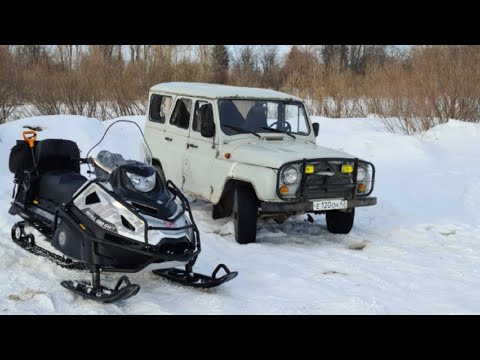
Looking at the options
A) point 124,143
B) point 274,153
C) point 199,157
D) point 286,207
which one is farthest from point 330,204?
point 124,143

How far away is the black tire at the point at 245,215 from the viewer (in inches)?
291

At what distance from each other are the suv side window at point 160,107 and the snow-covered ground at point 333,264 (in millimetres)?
1483

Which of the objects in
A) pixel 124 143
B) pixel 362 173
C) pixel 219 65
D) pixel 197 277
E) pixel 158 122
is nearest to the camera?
pixel 197 277

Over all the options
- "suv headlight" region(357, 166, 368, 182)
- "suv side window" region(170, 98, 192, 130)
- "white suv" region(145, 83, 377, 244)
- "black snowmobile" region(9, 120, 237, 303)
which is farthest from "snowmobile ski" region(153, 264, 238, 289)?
"suv side window" region(170, 98, 192, 130)

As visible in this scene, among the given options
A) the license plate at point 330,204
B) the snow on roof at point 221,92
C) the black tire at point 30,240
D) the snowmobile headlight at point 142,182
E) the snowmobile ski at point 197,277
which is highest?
the snow on roof at point 221,92

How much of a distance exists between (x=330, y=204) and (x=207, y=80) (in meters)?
17.0

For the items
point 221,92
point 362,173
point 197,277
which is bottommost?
point 197,277

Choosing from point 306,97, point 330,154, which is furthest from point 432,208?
point 306,97

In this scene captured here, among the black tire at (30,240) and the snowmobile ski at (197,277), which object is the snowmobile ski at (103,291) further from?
the black tire at (30,240)

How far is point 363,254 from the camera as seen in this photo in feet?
23.5

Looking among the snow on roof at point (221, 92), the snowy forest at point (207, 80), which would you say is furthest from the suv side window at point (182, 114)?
the snowy forest at point (207, 80)

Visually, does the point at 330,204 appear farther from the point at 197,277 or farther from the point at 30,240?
the point at 30,240

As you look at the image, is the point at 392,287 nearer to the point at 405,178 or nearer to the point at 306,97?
the point at 405,178

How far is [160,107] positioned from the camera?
376 inches
